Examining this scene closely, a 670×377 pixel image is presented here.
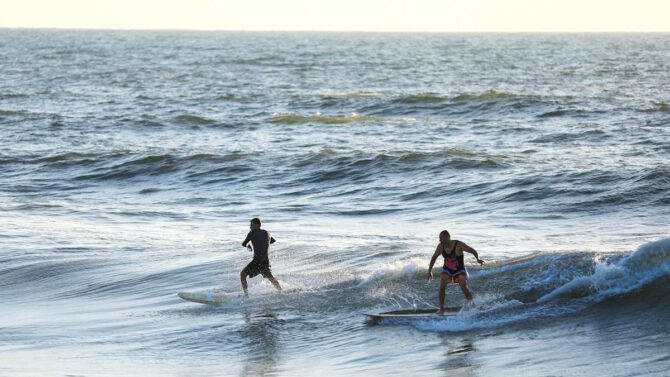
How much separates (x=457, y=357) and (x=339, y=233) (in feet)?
28.8

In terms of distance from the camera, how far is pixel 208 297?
15617 millimetres

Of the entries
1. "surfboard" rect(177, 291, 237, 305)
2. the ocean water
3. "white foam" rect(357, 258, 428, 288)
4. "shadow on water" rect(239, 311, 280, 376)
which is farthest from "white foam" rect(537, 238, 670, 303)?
"surfboard" rect(177, 291, 237, 305)

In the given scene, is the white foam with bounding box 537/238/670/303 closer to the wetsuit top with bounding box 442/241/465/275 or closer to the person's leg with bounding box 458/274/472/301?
the person's leg with bounding box 458/274/472/301

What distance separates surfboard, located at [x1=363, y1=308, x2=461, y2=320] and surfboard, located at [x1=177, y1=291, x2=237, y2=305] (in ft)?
8.66

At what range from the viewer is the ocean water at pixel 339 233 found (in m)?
12.9

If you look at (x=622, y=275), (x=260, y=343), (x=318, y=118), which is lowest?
(x=260, y=343)

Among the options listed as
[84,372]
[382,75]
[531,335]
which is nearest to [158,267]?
[84,372]

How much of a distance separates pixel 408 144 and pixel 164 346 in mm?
21223

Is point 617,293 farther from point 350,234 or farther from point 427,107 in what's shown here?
point 427,107

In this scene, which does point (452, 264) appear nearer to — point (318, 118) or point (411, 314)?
point (411, 314)

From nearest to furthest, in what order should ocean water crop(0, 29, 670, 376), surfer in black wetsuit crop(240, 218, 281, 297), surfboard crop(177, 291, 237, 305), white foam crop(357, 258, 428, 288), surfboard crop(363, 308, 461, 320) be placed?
ocean water crop(0, 29, 670, 376)
surfboard crop(363, 308, 461, 320)
surfboard crop(177, 291, 237, 305)
surfer in black wetsuit crop(240, 218, 281, 297)
white foam crop(357, 258, 428, 288)

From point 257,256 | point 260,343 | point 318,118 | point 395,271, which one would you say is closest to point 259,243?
point 257,256

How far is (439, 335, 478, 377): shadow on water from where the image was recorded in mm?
11392

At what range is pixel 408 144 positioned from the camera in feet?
111
